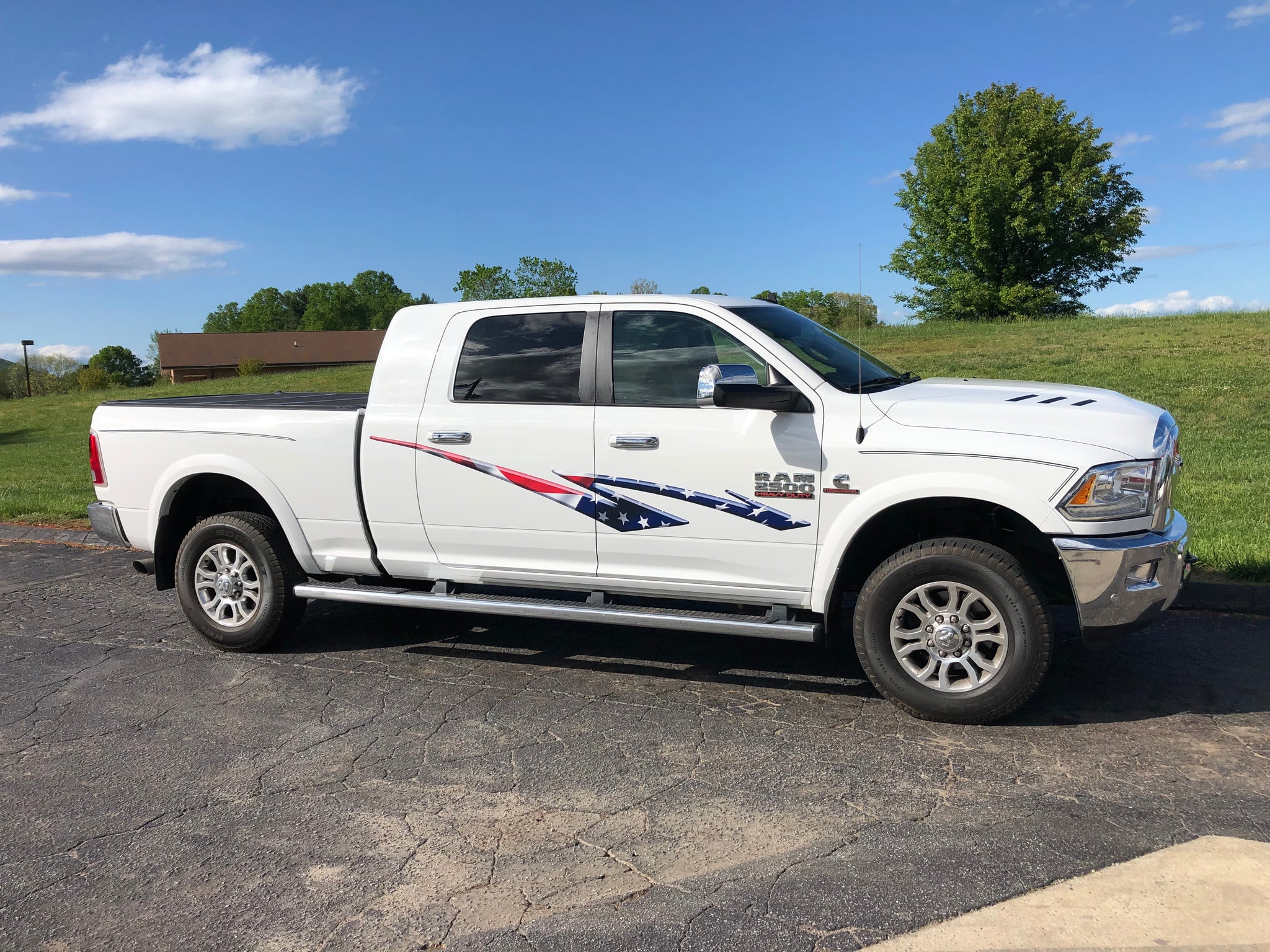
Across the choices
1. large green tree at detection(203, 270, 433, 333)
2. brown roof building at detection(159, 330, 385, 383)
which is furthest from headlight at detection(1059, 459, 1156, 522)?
large green tree at detection(203, 270, 433, 333)

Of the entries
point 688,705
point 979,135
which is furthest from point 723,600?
point 979,135

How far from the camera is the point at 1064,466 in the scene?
432 cm

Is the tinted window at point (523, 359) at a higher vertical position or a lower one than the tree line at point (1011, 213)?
lower

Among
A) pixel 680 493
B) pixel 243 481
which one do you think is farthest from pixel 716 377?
pixel 243 481

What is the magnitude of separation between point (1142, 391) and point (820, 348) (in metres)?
14.6

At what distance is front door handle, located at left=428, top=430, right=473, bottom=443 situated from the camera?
5379 millimetres

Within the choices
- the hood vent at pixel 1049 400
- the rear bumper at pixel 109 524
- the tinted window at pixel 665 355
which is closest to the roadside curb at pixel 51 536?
the rear bumper at pixel 109 524

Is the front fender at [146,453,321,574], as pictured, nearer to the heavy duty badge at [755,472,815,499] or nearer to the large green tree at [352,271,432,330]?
the heavy duty badge at [755,472,815,499]

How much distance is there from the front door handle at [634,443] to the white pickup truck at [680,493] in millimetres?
13

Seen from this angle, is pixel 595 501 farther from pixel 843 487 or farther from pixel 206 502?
pixel 206 502

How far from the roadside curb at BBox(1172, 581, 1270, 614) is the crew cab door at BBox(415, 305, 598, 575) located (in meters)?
4.02

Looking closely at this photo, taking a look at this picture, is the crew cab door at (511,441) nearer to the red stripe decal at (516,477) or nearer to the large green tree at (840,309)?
the red stripe decal at (516,477)

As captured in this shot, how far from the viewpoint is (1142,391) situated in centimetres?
1750

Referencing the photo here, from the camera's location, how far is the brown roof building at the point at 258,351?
75875 millimetres
